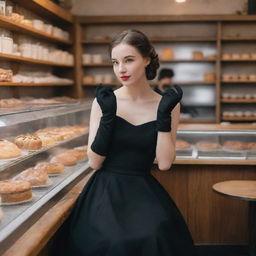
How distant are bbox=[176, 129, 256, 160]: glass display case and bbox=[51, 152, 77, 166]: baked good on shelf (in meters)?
1.07

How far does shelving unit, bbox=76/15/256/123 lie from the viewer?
21.9 feet

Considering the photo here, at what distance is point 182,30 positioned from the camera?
703 cm

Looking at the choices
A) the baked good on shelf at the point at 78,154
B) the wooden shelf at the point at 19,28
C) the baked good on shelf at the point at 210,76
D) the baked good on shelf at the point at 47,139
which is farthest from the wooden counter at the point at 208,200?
the baked good on shelf at the point at 210,76

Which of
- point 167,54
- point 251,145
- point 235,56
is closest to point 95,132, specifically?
point 251,145

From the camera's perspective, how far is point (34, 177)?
2.31 meters

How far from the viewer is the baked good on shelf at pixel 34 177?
229 centimetres

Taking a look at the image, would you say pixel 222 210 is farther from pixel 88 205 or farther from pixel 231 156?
pixel 88 205

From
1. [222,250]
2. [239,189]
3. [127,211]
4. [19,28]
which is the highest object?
[19,28]

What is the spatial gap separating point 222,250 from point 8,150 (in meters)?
2.09

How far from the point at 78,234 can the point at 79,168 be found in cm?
99

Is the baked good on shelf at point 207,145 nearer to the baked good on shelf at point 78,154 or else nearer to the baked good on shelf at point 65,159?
the baked good on shelf at point 78,154

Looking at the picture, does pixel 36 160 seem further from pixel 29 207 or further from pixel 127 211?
pixel 127 211

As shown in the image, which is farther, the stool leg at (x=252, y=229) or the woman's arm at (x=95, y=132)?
the stool leg at (x=252, y=229)

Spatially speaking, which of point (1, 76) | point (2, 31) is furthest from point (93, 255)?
point (2, 31)
